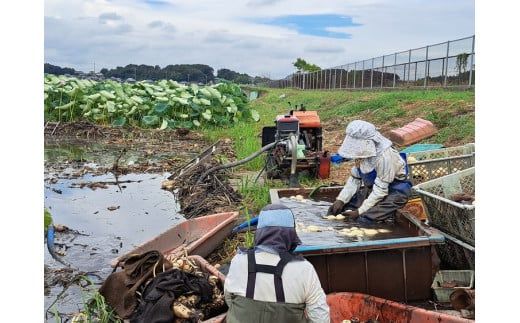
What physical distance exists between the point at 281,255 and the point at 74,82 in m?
21.2

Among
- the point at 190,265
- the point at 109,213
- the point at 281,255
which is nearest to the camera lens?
the point at 281,255

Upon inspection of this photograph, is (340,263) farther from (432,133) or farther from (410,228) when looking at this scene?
(432,133)

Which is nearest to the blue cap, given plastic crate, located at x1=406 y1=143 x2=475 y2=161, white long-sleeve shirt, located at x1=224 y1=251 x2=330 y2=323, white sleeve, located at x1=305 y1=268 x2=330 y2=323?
white long-sleeve shirt, located at x1=224 y1=251 x2=330 y2=323

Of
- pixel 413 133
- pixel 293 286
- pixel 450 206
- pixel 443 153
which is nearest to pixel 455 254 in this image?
pixel 450 206

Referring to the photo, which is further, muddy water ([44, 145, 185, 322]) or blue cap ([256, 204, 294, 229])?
muddy water ([44, 145, 185, 322])

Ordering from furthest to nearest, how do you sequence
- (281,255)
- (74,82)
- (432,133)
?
(74,82)
(432,133)
(281,255)

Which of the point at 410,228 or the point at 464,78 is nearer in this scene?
the point at 410,228

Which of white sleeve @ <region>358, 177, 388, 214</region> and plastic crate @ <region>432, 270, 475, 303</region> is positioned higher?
white sleeve @ <region>358, 177, 388, 214</region>

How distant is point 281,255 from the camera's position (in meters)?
3.11

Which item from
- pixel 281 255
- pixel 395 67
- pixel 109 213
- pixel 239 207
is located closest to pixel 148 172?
pixel 109 213

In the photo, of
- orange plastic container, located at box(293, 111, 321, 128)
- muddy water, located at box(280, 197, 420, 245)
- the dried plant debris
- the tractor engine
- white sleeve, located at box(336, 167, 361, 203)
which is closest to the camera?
muddy water, located at box(280, 197, 420, 245)

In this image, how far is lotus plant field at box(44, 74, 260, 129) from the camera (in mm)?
19828

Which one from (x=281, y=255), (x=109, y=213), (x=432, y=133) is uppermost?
(x=432, y=133)

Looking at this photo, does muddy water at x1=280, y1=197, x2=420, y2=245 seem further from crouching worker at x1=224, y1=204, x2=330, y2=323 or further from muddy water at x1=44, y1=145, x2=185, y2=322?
muddy water at x1=44, y1=145, x2=185, y2=322
